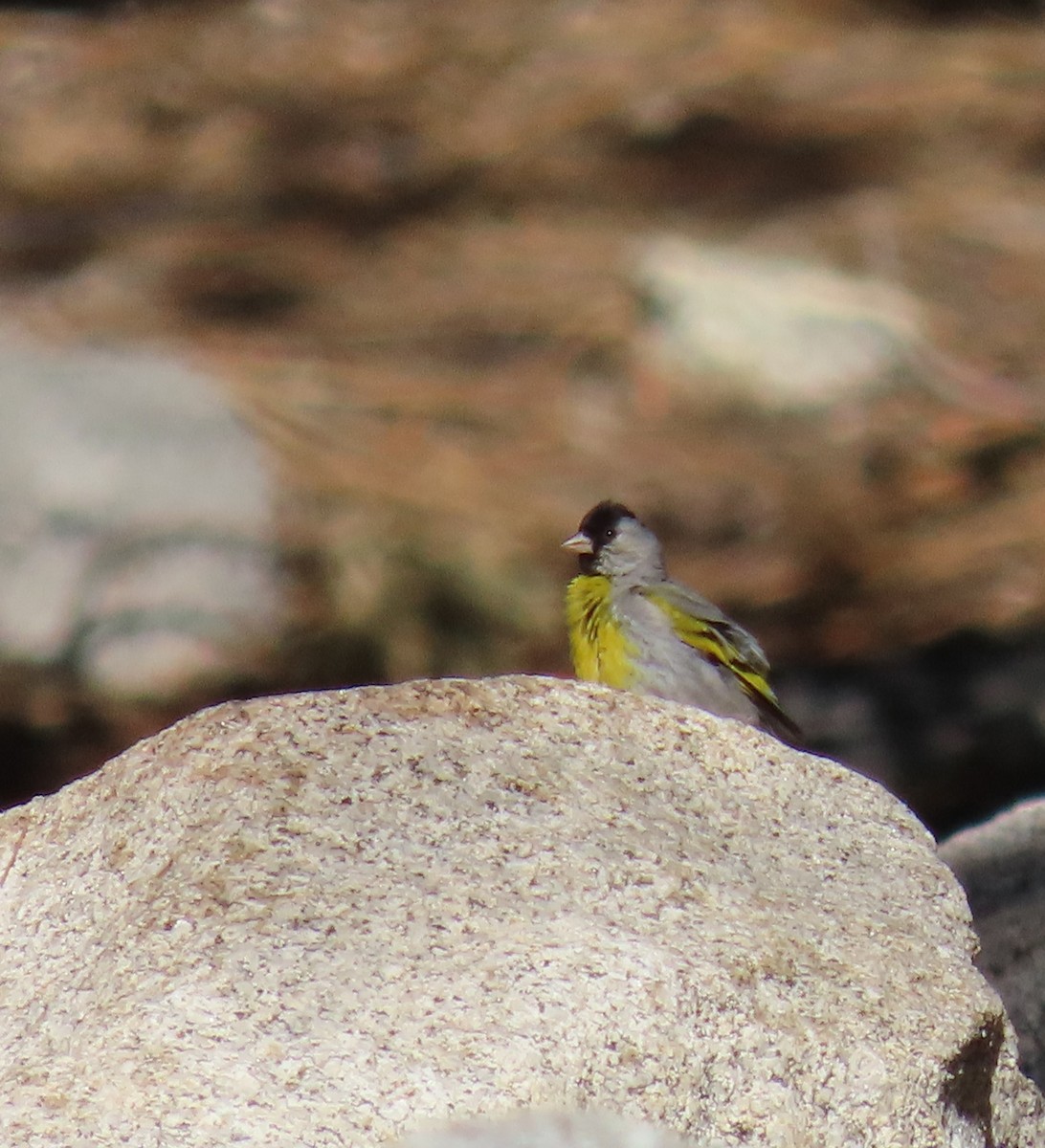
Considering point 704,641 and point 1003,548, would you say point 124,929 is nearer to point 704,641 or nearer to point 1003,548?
point 704,641

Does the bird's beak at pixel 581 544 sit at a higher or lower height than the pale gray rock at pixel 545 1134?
lower

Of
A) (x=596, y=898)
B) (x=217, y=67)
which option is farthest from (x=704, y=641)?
(x=217, y=67)

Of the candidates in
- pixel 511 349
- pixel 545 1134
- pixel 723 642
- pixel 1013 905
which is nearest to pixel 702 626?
pixel 723 642

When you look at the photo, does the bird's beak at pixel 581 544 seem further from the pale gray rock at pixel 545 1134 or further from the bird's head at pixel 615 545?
the pale gray rock at pixel 545 1134

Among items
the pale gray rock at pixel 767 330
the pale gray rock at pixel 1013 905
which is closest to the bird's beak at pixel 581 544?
the pale gray rock at pixel 1013 905

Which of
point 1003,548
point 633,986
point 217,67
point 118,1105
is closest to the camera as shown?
point 118,1105

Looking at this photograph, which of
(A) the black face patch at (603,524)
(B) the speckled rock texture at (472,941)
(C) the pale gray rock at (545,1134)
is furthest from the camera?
(A) the black face patch at (603,524)

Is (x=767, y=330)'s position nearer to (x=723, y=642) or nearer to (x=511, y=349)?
(x=511, y=349)
